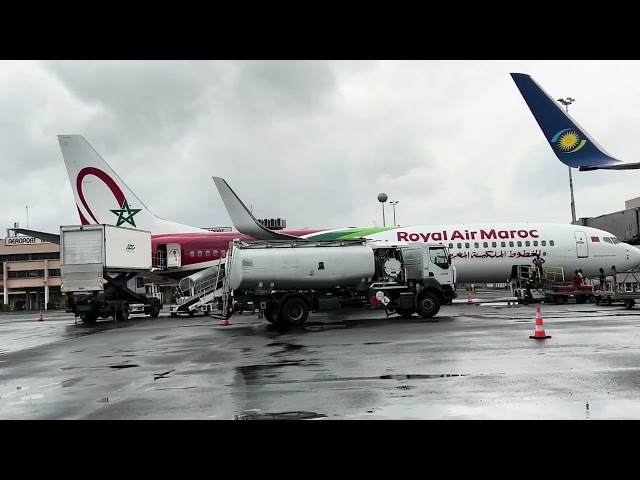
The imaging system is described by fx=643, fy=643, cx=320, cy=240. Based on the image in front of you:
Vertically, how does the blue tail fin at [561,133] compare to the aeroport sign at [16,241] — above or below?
below

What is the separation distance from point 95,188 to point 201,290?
37.4 ft

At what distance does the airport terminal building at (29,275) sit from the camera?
87812 millimetres

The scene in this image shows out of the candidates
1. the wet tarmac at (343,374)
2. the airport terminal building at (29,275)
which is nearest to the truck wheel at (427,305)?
the wet tarmac at (343,374)

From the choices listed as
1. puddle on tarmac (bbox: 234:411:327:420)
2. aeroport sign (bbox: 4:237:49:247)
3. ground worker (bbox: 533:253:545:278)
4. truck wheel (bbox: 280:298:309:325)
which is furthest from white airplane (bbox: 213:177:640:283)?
aeroport sign (bbox: 4:237:49:247)

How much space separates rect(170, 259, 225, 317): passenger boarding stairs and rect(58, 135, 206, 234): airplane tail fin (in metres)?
8.92

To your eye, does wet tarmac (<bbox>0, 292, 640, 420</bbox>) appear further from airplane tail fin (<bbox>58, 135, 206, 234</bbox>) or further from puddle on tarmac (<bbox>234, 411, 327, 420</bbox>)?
airplane tail fin (<bbox>58, 135, 206, 234</bbox>)

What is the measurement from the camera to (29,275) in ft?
293

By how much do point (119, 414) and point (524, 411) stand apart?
5052 mm

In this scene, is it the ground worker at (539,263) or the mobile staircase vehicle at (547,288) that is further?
the ground worker at (539,263)

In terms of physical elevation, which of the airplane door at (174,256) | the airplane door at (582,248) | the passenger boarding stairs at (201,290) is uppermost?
the airplane door at (174,256)

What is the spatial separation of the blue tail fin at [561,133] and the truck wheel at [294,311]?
1138 centimetres

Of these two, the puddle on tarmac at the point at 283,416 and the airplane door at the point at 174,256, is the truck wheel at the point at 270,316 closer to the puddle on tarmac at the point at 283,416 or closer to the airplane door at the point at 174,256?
the airplane door at the point at 174,256

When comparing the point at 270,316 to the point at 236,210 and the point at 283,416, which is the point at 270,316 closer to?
the point at 236,210

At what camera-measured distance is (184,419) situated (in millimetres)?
7668
